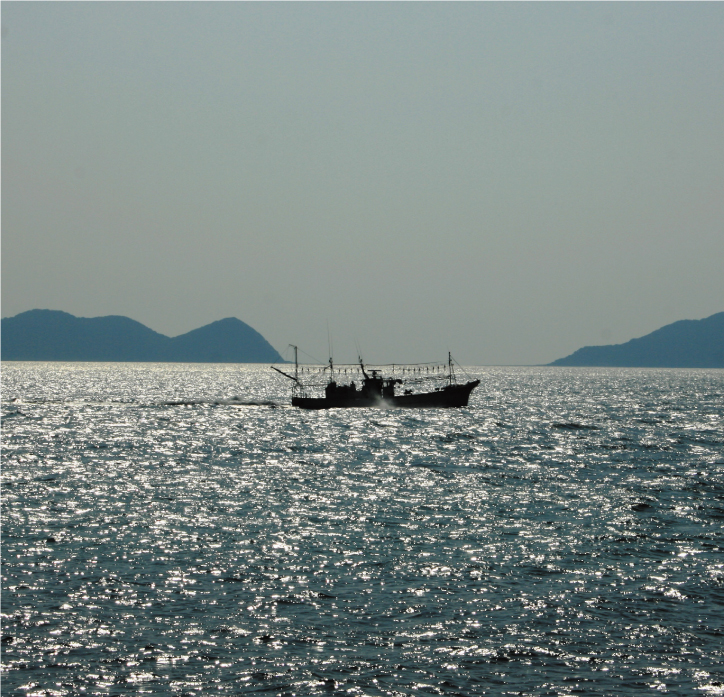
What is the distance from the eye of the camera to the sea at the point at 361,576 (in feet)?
63.5

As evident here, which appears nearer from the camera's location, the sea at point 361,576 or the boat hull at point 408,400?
the sea at point 361,576

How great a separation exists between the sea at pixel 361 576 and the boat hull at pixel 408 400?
69689 millimetres

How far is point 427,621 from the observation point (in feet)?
75.8

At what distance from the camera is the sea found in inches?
762

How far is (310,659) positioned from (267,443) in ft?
196

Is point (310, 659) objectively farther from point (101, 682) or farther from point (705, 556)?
point (705, 556)

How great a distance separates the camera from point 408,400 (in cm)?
13762

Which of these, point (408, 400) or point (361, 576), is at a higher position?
point (408, 400)

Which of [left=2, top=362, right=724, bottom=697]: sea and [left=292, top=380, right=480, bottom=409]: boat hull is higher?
[left=292, top=380, right=480, bottom=409]: boat hull

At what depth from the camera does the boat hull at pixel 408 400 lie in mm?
134400

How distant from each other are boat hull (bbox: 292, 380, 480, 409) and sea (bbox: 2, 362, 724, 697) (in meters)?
69.7

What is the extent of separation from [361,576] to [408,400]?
361 feet

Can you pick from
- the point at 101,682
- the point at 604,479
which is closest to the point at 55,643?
the point at 101,682

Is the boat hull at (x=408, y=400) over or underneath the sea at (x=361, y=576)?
over
